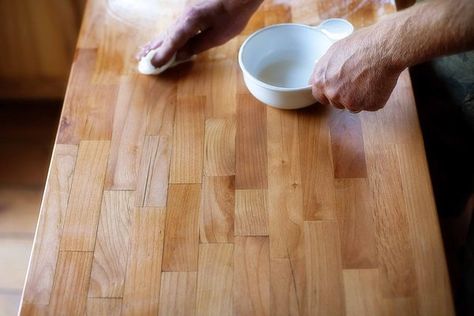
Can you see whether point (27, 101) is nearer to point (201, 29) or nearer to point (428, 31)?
point (201, 29)

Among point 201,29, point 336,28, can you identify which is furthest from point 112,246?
point 336,28

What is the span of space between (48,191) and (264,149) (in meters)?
0.32

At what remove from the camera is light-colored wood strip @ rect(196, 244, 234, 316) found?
26.9 inches

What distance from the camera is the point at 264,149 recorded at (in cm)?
81

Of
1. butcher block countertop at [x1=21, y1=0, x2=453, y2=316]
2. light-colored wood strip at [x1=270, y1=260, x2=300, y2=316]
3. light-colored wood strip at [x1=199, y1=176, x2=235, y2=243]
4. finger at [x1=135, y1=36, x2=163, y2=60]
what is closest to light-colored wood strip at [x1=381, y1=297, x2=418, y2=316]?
butcher block countertop at [x1=21, y1=0, x2=453, y2=316]

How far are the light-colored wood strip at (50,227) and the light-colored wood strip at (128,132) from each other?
6 centimetres

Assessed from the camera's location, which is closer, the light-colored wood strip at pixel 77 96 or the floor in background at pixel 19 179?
the light-colored wood strip at pixel 77 96

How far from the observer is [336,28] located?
905mm

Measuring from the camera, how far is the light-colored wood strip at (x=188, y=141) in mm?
796

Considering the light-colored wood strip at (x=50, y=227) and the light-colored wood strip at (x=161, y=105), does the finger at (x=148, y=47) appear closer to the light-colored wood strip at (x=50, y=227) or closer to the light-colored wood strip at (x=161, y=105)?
the light-colored wood strip at (x=161, y=105)

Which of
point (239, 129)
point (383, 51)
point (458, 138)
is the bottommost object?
point (458, 138)

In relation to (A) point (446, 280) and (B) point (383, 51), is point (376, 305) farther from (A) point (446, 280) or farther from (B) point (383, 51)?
(B) point (383, 51)

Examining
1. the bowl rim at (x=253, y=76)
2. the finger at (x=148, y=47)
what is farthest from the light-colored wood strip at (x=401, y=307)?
the finger at (x=148, y=47)

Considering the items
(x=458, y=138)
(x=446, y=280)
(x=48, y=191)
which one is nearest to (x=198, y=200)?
(x=48, y=191)
